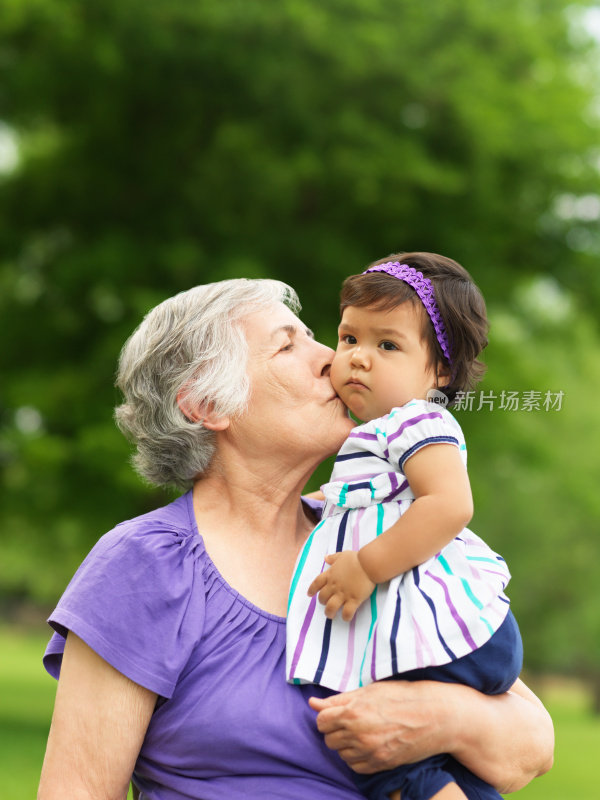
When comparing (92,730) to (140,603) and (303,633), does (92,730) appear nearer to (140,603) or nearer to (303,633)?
(140,603)

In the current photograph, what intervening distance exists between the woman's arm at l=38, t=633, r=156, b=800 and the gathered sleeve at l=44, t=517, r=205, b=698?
5 centimetres

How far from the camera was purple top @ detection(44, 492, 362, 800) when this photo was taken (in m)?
2.26

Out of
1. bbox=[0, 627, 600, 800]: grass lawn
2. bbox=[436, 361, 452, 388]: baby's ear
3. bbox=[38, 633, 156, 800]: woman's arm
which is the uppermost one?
bbox=[436, 361, 452, 388]: baby's ear

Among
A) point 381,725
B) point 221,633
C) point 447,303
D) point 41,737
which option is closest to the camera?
point 381,725

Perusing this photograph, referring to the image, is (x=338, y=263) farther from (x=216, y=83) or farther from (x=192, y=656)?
(x=192, y=656)

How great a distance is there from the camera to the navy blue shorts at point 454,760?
2.24 m

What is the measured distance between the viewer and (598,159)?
1283 centimetres

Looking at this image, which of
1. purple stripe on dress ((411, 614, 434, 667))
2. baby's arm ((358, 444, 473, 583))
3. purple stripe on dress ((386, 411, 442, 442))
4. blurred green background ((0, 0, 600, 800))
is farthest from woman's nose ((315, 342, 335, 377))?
blurred green background ((0, 0, 600, 800))

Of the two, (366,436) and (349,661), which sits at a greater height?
(366,436)

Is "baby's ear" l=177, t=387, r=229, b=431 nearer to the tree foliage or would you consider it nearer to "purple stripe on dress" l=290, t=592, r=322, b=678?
"purple stripe on dress" l=290, t=592, r=322, b=678

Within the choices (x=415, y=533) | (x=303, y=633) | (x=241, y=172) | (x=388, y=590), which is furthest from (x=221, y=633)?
(x=241, y=172)

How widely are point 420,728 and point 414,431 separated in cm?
69

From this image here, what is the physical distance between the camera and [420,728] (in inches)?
86.3

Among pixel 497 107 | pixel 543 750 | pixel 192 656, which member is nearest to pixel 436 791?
pixel 543 750
